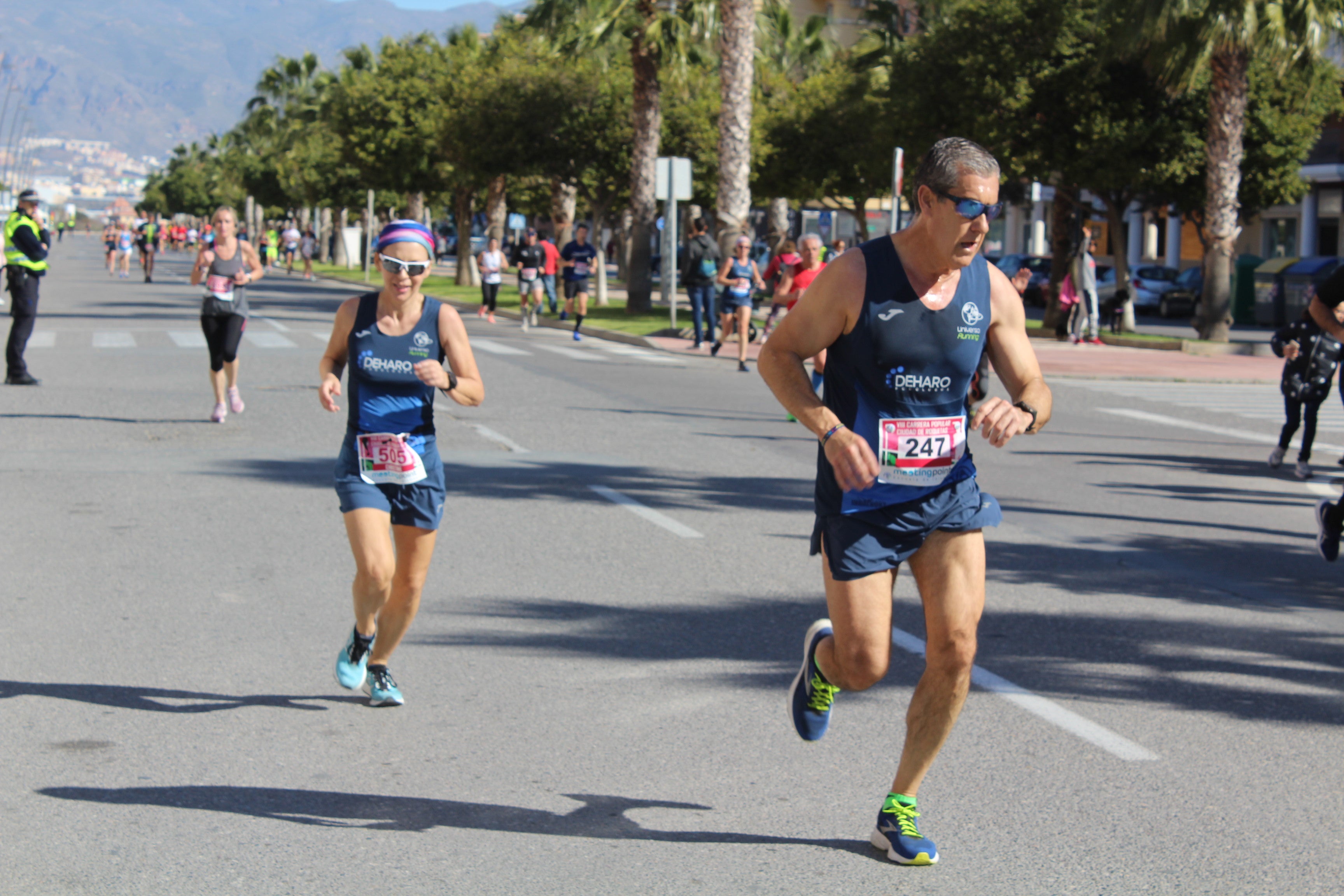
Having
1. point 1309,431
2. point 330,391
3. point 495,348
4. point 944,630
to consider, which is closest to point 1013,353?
point 944,630

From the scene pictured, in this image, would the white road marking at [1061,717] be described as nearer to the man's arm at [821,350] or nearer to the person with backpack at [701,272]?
the man's arm at [821,350]

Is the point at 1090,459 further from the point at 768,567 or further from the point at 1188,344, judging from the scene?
the point at 1188,344

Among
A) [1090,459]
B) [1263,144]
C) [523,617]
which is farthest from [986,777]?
[1263,144]

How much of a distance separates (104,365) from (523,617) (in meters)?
13.7

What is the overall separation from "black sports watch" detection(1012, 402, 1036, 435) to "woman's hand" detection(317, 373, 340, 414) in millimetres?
2359

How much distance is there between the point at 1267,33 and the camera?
24.6m

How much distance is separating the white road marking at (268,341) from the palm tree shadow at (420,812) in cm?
1843

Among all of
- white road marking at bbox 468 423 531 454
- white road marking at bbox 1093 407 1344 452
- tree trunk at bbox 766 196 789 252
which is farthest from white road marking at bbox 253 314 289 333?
tree trunk at bbox 766 196 789 252

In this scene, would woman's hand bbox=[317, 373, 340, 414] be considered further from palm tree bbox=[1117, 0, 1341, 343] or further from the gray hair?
palm tree bbox=[1117, 0, 1341, 343]

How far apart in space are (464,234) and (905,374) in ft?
147

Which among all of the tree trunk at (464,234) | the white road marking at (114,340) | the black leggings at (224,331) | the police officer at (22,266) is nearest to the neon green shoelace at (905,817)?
the black leggings at (224,331)

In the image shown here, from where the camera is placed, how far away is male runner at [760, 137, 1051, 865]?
12.9 feet

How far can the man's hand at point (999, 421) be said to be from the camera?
12.7ft

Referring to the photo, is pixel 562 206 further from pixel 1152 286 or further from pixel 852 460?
pixel 852 460
